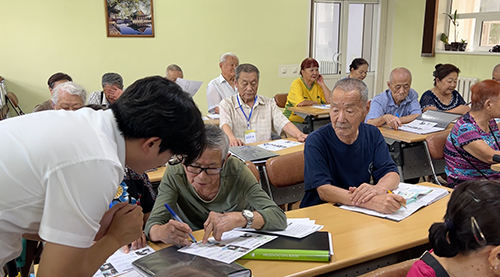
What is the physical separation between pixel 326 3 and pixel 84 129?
7.62 metres

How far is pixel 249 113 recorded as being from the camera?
4.08m

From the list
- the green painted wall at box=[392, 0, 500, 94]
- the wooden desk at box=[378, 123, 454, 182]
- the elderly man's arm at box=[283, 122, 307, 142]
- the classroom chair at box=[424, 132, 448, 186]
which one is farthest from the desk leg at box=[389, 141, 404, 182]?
the green painted wall at box=[392, 0, 500, 94]

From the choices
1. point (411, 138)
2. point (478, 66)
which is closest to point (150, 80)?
point (411, 138)

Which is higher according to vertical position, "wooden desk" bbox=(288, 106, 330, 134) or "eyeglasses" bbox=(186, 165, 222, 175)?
"eyeglasses" bbox=(186, 165, 222, 175)

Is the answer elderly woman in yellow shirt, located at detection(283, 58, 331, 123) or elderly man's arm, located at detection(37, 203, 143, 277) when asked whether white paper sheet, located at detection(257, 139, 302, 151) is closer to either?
elderly woman in yellow shirt, located at detection(283, 58, 331, 123)

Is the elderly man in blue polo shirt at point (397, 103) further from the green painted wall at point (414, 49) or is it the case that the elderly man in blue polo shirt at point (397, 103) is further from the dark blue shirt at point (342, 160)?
the green painted wall at point (414, 49)

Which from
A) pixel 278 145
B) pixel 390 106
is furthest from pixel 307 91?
pixel 278 145

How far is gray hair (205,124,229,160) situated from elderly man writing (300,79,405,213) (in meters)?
0.62

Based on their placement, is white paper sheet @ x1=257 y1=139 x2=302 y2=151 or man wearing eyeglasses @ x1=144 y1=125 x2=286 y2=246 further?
white paper sheet @ x1=257 y1=139 x2=302 y2=151

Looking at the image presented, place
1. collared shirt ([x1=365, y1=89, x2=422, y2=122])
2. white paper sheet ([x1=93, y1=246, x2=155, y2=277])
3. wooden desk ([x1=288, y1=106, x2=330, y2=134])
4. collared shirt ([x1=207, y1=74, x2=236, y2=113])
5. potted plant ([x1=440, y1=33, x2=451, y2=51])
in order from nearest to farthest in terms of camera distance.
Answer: white paper sheet ([x1=93, y1=246, x2=155, y2=277]) < collared shirt ([x1=365, y1=89, x2=422, y2=122]) < wooden desk ([x1=288, y1=106, x2=330, y2=134]) < collared shirt ([x1=207, y1=74, x2=236, y2=113]) < potted plant ([x1=440, y1=33, x2=451, y2=51])

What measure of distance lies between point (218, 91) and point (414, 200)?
12.4 ft

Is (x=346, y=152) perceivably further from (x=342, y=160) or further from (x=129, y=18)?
(x=129, y=18)

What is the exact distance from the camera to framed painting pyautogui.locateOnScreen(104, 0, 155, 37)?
616cm

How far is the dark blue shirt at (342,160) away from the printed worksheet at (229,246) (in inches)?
27.4
